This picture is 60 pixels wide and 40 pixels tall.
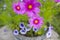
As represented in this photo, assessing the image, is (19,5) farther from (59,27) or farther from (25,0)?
(59,27)

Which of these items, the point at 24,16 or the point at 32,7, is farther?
the point at 24,16

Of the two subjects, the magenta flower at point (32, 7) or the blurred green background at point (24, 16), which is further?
the blurred green background at point (24, 16)

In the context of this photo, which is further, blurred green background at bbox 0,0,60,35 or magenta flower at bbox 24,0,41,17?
blurred green background at bbox 0,0,60,35

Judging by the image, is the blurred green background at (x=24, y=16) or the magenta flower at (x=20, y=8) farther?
the blurred green background at (x=24, y=16)

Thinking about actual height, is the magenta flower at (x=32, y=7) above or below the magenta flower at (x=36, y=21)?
above

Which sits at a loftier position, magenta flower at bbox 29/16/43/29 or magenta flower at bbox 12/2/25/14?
magenta flower at bbox 12/2/25/14

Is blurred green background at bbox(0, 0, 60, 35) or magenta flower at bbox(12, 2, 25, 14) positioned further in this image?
blurred green background at bbox(0, 0, 60, 35)

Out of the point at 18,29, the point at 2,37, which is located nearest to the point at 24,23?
the point at 18,29

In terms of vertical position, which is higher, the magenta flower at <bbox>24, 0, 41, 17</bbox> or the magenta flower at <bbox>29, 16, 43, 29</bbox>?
the magenta flower at <bbox>24, 0, 41, 17</bbox>
